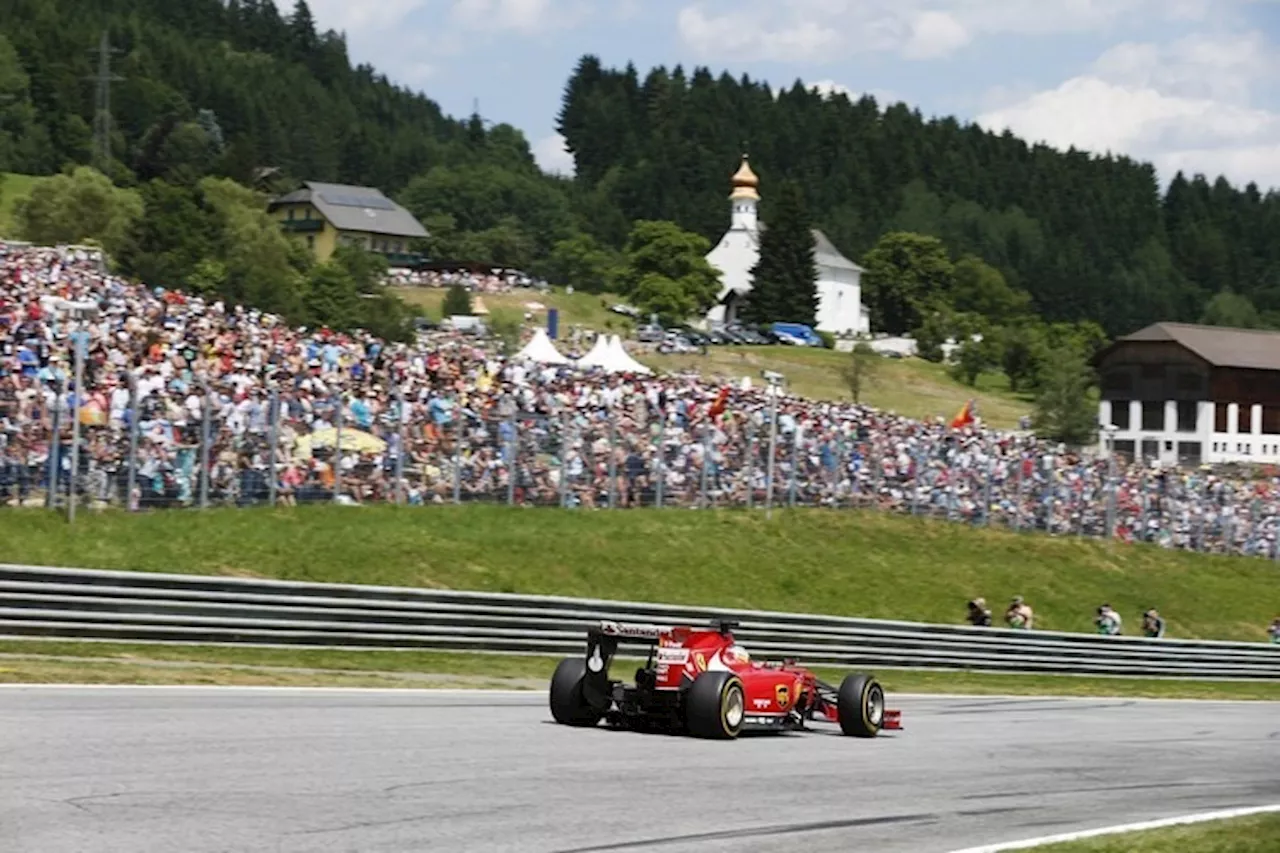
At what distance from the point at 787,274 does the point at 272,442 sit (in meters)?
128

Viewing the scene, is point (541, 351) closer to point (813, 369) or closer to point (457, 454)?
point (457, 454)

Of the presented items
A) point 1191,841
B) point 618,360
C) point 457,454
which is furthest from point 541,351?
point 1191,841

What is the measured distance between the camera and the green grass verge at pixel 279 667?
16.7 meters

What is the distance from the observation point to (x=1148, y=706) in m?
25.6

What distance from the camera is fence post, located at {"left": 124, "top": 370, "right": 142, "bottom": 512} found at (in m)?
22.6

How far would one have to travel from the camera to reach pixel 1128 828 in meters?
11.4

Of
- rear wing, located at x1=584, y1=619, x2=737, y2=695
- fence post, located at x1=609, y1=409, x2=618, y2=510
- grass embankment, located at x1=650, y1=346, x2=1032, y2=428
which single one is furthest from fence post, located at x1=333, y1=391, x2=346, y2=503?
grass embankment, located at x1=650, y1=346, x2=1032, y2=428

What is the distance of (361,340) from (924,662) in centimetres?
1242

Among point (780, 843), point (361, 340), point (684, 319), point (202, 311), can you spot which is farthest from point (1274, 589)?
point (684, 319)

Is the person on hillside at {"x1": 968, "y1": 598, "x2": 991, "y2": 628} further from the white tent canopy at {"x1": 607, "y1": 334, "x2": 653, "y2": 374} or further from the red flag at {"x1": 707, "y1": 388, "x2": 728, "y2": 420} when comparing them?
the white tent canopy at {"x1": 607, "y1": 334, "x2": 653, "y2": 374}

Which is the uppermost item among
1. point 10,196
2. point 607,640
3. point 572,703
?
point 10,196

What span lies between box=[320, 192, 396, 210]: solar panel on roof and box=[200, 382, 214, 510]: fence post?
15269 cm

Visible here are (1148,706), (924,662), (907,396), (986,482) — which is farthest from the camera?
(907,396)

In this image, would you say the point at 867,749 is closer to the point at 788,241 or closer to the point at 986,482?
the point at 986,482
